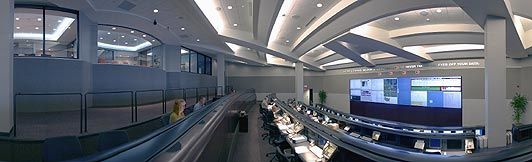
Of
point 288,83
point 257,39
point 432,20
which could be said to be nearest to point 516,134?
point 432,20

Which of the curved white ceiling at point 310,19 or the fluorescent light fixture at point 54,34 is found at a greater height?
the curved white ceiling at point 310,19

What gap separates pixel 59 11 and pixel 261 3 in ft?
21.9

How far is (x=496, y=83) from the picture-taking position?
6.20 meters

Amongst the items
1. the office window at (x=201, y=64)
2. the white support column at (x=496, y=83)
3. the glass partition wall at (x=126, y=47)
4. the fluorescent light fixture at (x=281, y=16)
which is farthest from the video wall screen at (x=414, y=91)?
the glass partition wall at (x=126, y=47)

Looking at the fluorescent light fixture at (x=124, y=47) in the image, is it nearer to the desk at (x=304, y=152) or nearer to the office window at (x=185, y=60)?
the office window at (x=185, y=60)

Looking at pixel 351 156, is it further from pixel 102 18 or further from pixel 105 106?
pixel 102 18

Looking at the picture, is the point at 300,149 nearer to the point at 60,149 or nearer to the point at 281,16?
the point at 60,149

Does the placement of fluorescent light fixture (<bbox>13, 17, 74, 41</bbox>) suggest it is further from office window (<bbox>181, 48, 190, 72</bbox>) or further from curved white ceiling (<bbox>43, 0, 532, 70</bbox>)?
office window (<bbox>181, 48, 190, 72</bbox>)

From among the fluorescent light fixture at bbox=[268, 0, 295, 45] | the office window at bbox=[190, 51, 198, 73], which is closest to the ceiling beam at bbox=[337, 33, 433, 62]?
the fluorescent light fixture at bbox=[268, 0, 295, 45]

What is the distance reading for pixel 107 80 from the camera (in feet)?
35.2

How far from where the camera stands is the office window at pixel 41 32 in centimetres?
818

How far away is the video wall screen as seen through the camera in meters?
16.1

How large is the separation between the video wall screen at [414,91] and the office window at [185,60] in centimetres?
1409

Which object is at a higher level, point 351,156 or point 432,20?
point 432,20
